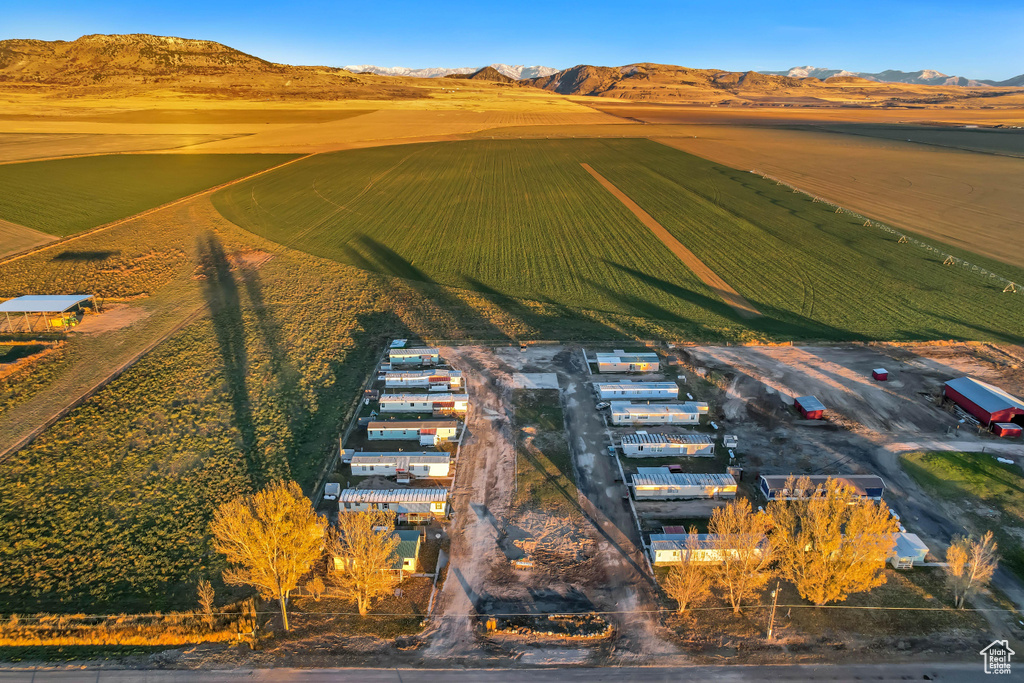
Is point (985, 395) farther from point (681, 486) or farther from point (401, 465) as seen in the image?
point (401, 465)

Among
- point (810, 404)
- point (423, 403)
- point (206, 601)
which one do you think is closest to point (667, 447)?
point (810, 404)

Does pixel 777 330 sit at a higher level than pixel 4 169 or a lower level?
lower

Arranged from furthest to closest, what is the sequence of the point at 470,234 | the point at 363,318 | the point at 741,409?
the point at 470,234
the point at 363,318
the point at 741,409

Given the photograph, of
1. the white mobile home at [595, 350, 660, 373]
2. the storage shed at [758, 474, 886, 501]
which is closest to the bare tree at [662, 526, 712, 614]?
the storage shed at [758, 474, 886, 501]

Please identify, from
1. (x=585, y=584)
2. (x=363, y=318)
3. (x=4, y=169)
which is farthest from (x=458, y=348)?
(x=4, y=169)

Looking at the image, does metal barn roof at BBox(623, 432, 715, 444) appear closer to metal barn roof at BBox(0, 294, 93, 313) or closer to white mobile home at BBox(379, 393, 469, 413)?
white mobile home at BBox(379, 393, 469, 413)

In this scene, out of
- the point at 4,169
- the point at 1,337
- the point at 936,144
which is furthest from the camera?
the point at 936,144

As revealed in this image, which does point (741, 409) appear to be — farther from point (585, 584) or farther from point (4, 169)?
point (4, 169)
